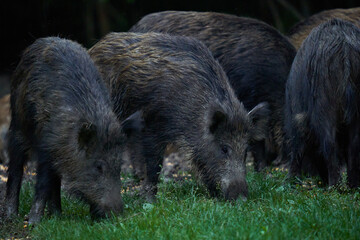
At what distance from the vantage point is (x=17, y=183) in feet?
20.7

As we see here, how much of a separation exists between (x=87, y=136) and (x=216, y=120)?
1394 mm

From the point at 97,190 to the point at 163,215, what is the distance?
2.32ft

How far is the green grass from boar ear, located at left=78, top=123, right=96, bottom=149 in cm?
70

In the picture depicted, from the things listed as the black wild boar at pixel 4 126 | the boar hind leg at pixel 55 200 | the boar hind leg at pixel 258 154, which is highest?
the boar hind leg at pixel 55 200

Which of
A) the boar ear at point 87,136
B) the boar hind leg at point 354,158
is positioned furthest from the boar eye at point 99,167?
the boar hind leg at point 354,158

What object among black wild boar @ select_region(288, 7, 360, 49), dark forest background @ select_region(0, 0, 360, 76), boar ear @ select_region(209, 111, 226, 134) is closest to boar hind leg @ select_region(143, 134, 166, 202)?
boar ear @ select_region(209, 111, 226, 134)

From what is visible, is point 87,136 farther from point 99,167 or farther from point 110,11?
point 110,11

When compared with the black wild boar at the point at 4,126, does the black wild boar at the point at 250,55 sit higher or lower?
higher

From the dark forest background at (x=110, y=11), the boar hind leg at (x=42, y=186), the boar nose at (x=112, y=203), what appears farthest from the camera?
the dark forest background at (x=110, y=11)

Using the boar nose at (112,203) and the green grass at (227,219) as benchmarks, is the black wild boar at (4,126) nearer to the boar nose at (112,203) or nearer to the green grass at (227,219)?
the green grass at (227,219)

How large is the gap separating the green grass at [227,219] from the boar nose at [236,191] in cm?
11

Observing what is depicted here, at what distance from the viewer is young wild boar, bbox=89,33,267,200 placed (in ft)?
20.2

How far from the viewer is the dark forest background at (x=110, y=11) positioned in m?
11.8

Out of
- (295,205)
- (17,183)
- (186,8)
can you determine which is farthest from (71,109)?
(186,8)
